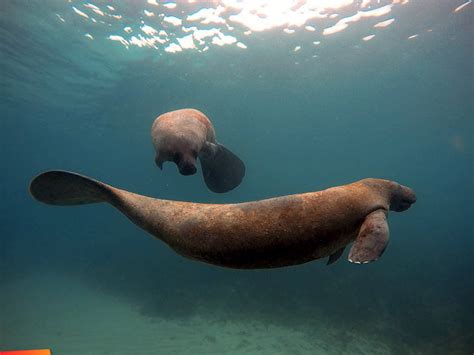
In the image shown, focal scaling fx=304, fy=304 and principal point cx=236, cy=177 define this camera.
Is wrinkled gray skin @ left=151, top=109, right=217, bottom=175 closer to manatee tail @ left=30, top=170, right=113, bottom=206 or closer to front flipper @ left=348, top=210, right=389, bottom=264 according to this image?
manatee tail @ left=30, top=170, right=113, bottom=206

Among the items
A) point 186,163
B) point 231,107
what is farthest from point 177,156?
point 231,107

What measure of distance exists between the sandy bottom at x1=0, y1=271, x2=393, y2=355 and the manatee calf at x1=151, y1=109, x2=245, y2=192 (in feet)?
24.2

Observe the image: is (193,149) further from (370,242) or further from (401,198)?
(401,198)

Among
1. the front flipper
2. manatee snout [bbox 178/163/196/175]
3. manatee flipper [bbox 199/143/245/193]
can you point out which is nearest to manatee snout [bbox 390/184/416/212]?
the front flipper

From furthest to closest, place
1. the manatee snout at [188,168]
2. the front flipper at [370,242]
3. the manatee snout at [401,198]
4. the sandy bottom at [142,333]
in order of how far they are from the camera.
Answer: the sandy bottom at [142,333] < the manatee snout at [188,168] < the manatee snout at [401,198] < the front flipper at [370,242]

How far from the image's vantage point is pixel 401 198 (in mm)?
4492

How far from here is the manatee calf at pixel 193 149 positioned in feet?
16.8

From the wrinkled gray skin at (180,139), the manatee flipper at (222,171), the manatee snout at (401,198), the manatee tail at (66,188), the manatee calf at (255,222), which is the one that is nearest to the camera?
the manatee calf at (255,222)

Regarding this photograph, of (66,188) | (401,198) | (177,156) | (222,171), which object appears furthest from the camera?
(222,171)

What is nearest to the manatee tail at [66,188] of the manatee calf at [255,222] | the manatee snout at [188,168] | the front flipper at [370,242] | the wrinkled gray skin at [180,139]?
the manatee calf at [255,222]

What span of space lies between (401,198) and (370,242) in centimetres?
174

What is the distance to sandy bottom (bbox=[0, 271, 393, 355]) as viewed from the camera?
11.7m

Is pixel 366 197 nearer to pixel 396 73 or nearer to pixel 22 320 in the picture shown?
pixel 22 320

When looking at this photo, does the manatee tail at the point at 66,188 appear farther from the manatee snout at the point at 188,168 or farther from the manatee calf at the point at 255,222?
the manatee snout at the point at 188,168
